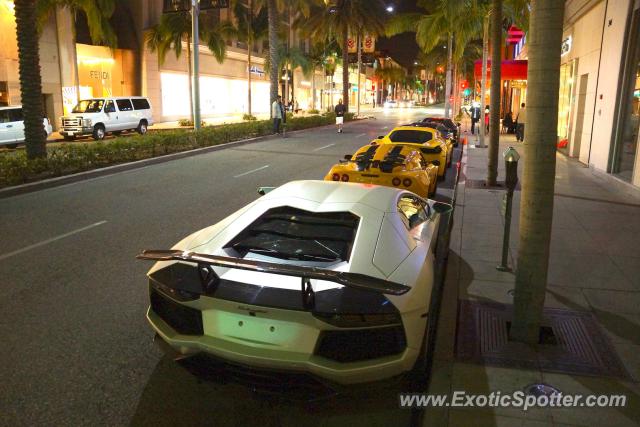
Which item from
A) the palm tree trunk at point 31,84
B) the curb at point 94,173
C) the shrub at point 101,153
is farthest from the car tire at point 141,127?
the palm tree trunk at point 31,84

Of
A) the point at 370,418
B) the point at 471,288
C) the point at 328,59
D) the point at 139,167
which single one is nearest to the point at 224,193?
the point at 139,167

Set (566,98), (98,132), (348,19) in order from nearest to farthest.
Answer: (566,98), (98,132), (348,19)

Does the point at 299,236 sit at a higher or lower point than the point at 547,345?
higher

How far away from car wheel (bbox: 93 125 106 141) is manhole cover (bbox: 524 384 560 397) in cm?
2570

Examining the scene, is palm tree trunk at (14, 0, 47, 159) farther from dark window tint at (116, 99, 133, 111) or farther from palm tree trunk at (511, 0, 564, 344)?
palm tree trunk at (511, 0, 564, 344)

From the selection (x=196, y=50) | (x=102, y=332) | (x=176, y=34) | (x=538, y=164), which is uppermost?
(x=176, y=34)

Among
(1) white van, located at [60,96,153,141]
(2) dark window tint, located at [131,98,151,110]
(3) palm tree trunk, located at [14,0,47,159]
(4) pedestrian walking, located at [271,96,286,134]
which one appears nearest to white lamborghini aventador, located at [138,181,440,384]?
(3) palm tree trunk, located at [14,0,47,159]

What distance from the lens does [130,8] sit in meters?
37.3

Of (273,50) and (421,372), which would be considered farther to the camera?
(273,50)

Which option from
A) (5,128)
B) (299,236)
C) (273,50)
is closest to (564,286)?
(299,236)

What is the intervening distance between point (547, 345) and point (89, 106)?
1037 inches

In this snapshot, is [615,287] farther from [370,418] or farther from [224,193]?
[224,193]

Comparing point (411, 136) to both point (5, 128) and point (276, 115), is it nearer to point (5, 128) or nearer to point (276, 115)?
point (276, 115)

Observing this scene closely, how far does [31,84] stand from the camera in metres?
14.8
